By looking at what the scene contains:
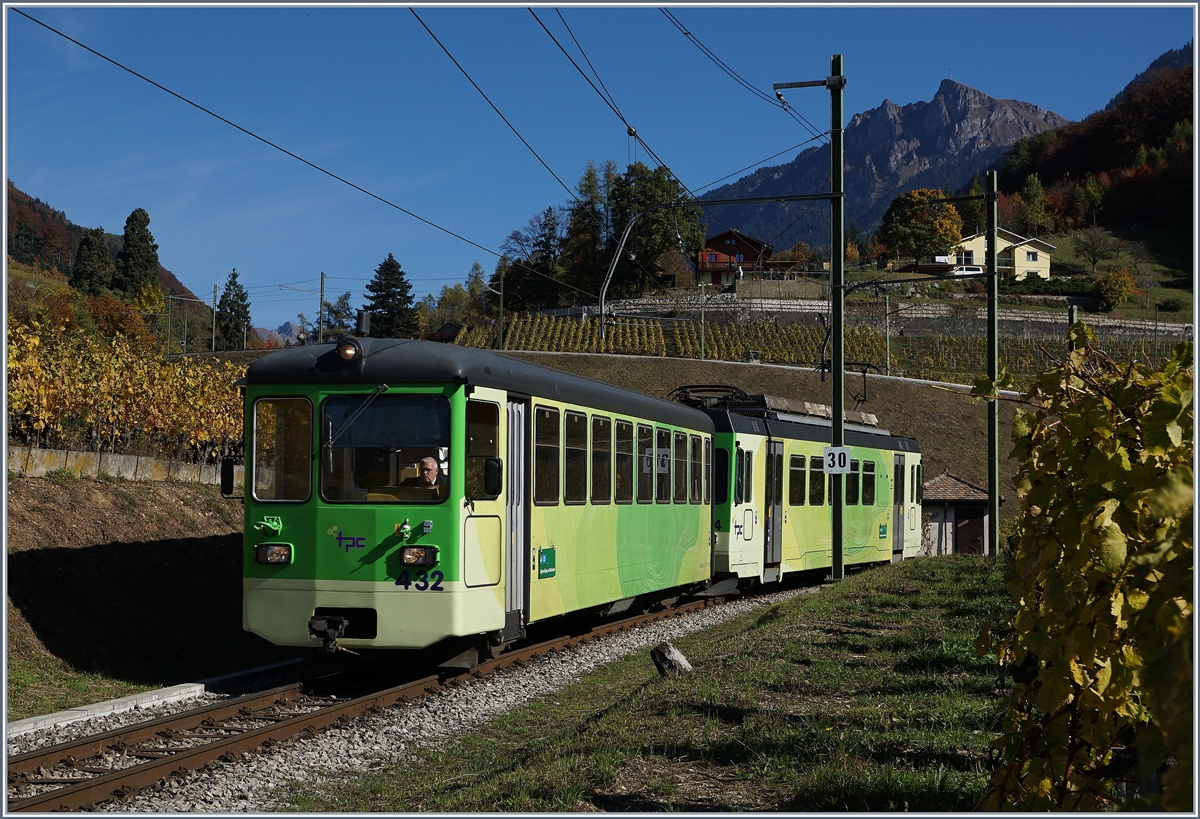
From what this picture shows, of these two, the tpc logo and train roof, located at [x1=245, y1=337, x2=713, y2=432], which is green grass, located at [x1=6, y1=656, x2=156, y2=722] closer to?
the tpc logo

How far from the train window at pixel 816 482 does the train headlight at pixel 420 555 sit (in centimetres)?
1340

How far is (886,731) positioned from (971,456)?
4775 centimetres

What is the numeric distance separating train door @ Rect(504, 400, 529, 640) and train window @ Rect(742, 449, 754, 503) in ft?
27.2

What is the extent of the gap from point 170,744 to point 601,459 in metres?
6.42

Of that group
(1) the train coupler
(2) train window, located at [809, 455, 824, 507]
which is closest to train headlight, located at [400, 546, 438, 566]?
(1) the train coupler

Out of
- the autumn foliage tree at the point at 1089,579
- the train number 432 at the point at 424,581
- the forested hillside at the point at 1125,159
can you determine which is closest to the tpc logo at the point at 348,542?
the train number 432 at the point at 424,581

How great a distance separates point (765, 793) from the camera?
5.93 meters

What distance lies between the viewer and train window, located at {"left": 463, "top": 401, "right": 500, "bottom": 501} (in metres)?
10.4

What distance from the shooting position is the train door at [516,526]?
1102cm

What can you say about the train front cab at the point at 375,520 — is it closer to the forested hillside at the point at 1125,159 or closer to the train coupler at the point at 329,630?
the train coupler at the point at 329,630

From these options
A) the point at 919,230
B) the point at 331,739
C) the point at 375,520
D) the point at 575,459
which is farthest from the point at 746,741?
the point at 919,230

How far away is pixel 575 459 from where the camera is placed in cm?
1270

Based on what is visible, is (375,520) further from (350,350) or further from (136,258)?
(136,258)

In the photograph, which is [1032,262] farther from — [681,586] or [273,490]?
[273,490]
